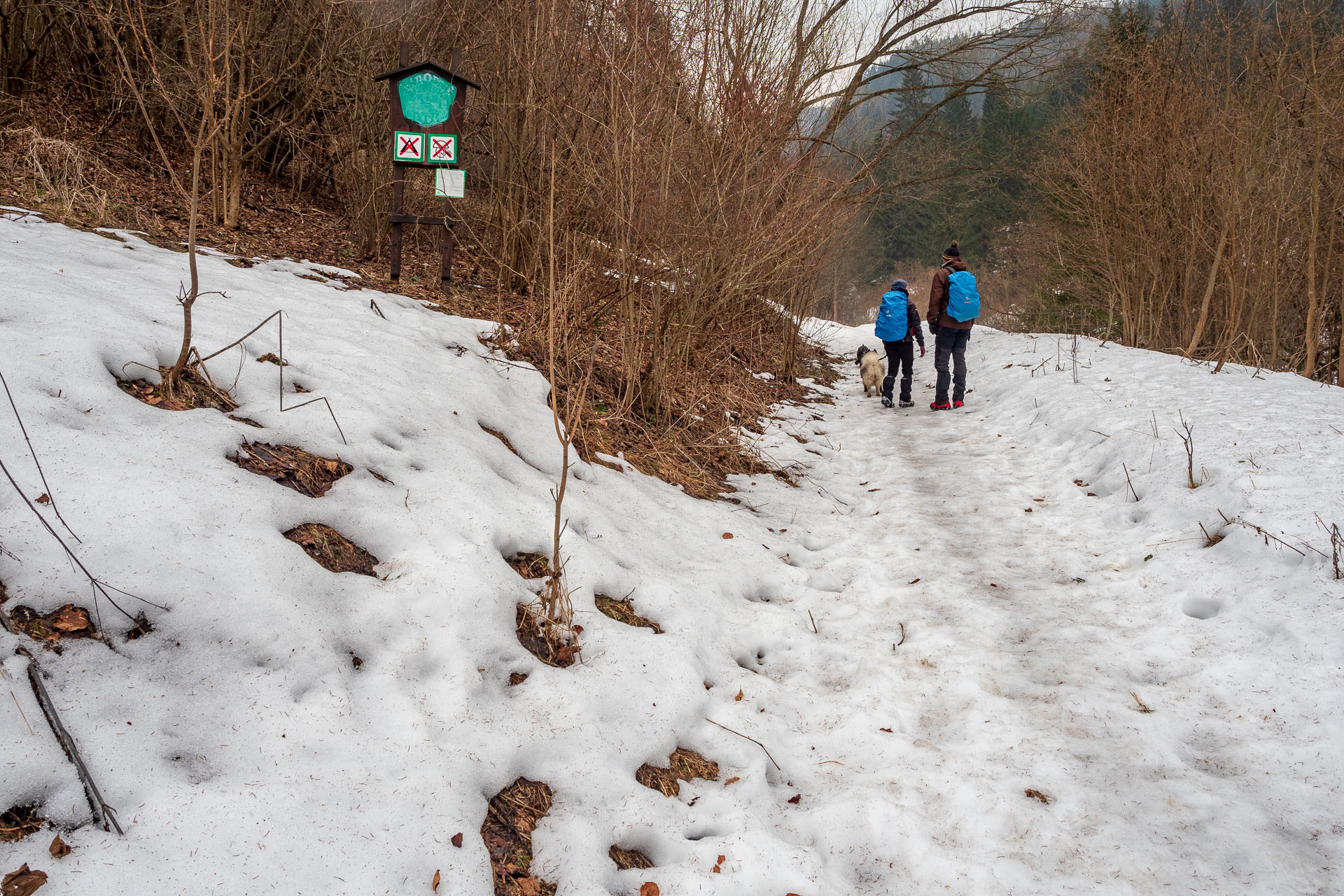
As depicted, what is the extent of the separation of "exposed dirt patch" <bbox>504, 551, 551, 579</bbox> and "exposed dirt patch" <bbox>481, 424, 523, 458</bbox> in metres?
1.08

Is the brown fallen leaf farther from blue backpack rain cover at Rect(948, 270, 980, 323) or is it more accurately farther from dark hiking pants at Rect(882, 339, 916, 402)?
dark hiking pants at Rect(882, 339, 916, 402)

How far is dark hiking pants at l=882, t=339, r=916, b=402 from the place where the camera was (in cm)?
920

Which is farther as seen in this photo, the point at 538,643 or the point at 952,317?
the point at 952,317

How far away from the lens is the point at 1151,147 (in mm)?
10180

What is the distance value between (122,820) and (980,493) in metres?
5.28

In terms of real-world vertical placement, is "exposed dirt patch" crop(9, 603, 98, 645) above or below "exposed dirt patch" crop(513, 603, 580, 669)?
above

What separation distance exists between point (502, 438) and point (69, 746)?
9.28 feet

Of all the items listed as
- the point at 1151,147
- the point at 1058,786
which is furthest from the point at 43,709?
the point at 1151,147

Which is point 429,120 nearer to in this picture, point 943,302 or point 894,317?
point 894,317

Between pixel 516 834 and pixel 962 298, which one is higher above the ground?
pixel 962 298

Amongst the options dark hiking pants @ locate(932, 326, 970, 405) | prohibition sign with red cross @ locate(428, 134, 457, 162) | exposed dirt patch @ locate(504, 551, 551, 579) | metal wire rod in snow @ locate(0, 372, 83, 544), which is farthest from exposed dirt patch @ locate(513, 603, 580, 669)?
dark hiking pants @ locate(932, 326, 970, 405)

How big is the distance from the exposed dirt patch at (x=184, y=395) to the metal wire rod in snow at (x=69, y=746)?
1528mm

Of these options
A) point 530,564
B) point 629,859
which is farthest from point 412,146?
point 629,859

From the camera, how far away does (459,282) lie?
8133 mm
